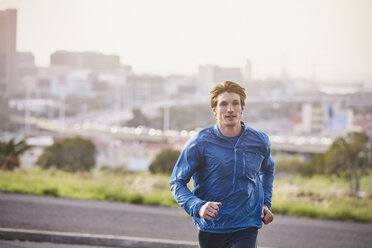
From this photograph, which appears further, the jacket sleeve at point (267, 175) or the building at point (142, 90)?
the building at point (142, 90)

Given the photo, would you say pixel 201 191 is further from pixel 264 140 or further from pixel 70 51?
pixel 70 51

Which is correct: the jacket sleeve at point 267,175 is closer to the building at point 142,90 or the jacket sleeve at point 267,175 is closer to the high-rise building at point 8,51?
the high-rise building at point 8,51

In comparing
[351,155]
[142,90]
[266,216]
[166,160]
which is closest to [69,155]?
[166,160]

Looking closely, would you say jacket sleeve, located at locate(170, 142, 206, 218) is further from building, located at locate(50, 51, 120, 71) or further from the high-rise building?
building, located at locate(50, 51, 120, 71)

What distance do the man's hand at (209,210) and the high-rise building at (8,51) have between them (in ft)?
198

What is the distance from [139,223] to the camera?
21.6 feet

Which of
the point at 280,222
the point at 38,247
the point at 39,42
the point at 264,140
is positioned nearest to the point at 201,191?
the point at 264,140

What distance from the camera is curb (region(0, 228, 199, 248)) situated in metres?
5.31

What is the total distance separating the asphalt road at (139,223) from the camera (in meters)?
5.99

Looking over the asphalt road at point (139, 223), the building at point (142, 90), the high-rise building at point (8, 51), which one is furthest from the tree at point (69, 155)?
the building at point (142, 90)

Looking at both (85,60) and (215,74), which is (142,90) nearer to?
(85,60)

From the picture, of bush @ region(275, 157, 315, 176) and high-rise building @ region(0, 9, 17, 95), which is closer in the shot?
bush @ region(275, 157, 315, 176)

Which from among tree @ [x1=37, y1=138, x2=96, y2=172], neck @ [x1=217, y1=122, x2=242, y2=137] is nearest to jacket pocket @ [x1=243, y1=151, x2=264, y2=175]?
neck @ [x1=217, y1=122, x2=242, y2=137]

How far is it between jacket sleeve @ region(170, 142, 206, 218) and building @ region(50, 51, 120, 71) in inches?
3705
